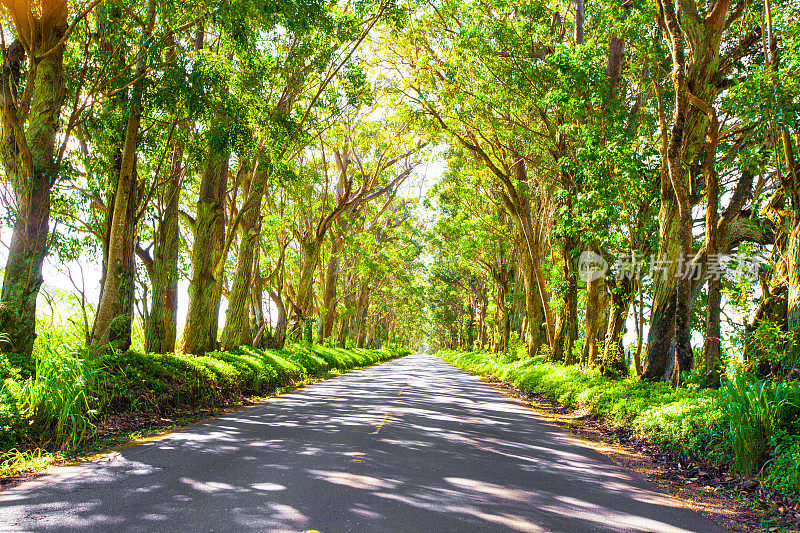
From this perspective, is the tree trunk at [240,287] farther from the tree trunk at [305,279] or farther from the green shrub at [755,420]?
the green shrub at [755,420]

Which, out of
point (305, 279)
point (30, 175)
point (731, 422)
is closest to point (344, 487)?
point (731, 422)

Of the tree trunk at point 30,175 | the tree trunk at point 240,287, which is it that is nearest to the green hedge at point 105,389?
the tree trunk at point 30,175

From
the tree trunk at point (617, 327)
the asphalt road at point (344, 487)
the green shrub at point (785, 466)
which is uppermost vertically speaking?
the tree trunk at point (617, 327)

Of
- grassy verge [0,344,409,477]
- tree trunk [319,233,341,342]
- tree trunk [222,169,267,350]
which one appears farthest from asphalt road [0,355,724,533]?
tree trunk [319,233,341,342]

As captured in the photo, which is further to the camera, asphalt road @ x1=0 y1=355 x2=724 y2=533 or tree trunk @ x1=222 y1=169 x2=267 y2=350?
tree trunk @ x1=222 y1=169 x2=267 y2=350

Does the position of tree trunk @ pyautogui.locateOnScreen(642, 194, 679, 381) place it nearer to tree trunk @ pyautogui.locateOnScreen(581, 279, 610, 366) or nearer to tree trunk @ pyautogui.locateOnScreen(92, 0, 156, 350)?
tree trunk @ pyautogui.locateOnScreen(581, 279, 610, 366)

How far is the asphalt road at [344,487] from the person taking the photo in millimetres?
4008

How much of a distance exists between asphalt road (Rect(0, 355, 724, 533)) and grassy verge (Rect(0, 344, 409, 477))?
629mm

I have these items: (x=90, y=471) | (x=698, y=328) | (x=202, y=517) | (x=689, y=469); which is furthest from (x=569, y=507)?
(x=698, y=328)

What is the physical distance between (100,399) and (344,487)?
443cm

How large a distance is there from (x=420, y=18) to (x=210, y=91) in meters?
7.95

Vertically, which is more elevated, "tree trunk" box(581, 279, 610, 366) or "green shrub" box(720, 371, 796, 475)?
"tree trunk" box(581, 279, 610, 366)

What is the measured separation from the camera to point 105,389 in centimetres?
766

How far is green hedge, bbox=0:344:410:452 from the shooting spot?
19.5 feet
